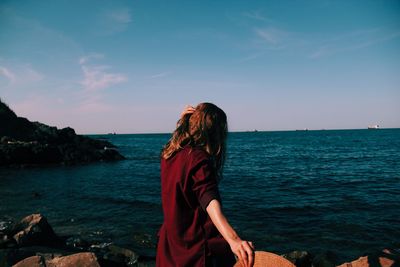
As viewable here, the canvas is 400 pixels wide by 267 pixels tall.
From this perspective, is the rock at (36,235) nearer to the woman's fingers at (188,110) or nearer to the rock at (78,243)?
the rock at (78,243)

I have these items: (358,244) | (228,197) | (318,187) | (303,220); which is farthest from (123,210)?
(318,187)

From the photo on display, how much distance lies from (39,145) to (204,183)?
133 ft

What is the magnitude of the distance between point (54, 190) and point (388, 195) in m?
21.3

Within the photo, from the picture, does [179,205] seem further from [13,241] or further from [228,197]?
[228,197]

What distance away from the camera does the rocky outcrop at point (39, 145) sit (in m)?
35.4

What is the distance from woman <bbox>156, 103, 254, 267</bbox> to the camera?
1961mm

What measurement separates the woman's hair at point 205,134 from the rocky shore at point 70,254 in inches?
199

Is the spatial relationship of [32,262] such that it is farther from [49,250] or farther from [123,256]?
[123,256]

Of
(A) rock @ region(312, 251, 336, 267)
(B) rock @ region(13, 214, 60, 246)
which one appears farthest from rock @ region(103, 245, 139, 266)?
(A) rock @ region(312, 251, 336, 267)

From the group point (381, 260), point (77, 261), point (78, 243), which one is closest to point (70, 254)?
point (77, 261)

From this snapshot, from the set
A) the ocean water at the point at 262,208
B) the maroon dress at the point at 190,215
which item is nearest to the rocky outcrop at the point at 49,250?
the ocean water at the point at 262,208

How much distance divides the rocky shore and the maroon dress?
189 inches

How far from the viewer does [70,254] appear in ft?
23.4

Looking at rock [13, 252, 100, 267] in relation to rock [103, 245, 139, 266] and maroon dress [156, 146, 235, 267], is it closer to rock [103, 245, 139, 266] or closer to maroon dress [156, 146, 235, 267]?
rock [103, 245, 139, 266]
